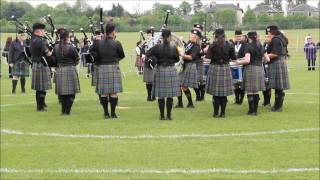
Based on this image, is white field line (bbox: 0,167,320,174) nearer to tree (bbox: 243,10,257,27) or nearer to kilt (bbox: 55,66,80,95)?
kilt (bbox: 55,66,80,95)

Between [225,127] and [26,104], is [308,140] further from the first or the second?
[26,104]

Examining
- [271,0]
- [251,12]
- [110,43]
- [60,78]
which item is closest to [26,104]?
[60,78]

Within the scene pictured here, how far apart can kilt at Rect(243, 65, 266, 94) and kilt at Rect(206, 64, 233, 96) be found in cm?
51

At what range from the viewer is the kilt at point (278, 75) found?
38.8 feet

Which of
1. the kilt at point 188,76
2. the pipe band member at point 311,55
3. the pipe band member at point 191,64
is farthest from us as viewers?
the pipe band member at point 311,55

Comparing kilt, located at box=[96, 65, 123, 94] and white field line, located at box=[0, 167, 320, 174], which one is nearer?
white field line, located at box=[0, 167, 320, 174]

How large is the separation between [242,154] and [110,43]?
13.7 ft

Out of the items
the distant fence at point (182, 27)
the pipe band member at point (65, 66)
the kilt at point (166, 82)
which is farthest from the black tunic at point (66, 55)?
the distant fence at point (182, 27)

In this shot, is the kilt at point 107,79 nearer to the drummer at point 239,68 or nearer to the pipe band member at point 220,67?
the pipe band member at point 220,67

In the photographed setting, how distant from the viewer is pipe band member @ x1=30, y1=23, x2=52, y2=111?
1173 cm

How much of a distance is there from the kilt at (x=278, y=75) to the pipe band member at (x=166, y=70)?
2.20 meters

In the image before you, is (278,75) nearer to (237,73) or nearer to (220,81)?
(237,73)

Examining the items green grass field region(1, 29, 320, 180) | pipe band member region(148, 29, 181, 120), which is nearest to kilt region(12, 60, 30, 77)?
green grass field region(1, 29, 320, 180)

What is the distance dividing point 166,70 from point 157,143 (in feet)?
8.23
